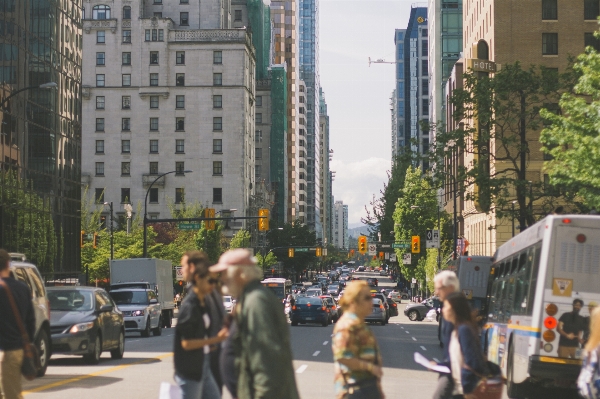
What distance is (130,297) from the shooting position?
38.6m

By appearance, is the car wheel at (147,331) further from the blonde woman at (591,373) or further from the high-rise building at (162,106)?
the high-rise building at (162,106)

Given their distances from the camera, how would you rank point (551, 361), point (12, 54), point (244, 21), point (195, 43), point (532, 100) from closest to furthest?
1. point (551, 361)
2. point (532, 100)
3. point (12, 54)
4. point (195, 43)
5. point (244, 21)

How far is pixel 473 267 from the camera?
39.1 meters

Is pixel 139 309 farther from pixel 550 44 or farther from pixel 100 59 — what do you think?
pixel 100 59

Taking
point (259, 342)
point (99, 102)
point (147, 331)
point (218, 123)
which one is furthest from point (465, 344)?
point (99, 102)

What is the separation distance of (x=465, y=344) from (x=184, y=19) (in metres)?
115

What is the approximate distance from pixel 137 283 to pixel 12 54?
16.1 meters

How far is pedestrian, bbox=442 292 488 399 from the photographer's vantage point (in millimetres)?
9539

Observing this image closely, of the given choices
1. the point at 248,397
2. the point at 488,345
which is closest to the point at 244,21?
the point at 488,345

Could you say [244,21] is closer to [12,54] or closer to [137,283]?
[12,54]

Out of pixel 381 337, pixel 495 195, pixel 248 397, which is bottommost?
pixel 381 337

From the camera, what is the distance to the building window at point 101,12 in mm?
119875

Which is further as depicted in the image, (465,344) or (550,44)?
(550,44)

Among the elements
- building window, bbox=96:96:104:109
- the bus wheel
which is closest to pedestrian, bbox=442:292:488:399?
the bus wheel
